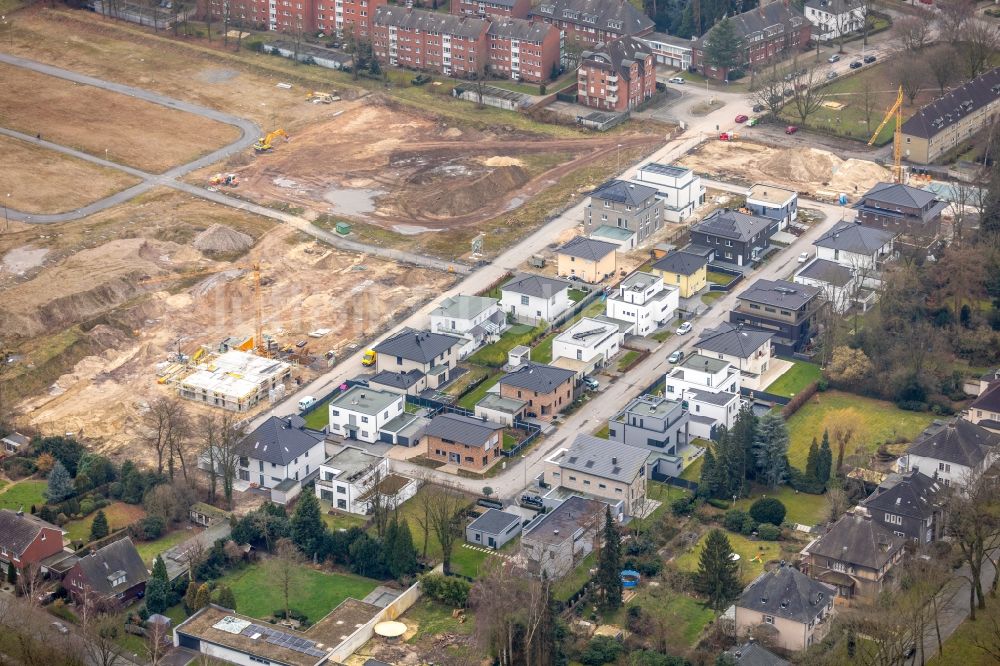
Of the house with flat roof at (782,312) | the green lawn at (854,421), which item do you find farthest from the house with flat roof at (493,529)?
the house with flat roof at (782,312)

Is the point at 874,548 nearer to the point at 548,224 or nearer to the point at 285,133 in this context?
the point at 548,224

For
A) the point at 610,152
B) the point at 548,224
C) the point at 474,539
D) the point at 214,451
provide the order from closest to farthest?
1. the point at 474,539
2. the point at 214,451
3. the point at 548,224
4. the point at 610,152

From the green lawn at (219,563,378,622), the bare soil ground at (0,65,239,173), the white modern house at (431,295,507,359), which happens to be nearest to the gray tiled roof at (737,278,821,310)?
the white modern house at (431,295,507,359)

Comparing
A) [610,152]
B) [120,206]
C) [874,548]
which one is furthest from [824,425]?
[120,206]

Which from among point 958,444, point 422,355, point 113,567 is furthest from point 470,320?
point 113,567

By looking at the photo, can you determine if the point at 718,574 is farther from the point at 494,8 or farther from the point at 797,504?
the point at 494,8

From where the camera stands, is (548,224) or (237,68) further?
(237,68)

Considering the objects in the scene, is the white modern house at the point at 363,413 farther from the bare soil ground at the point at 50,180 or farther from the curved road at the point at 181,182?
the bare soil ground at the point at 50,180
